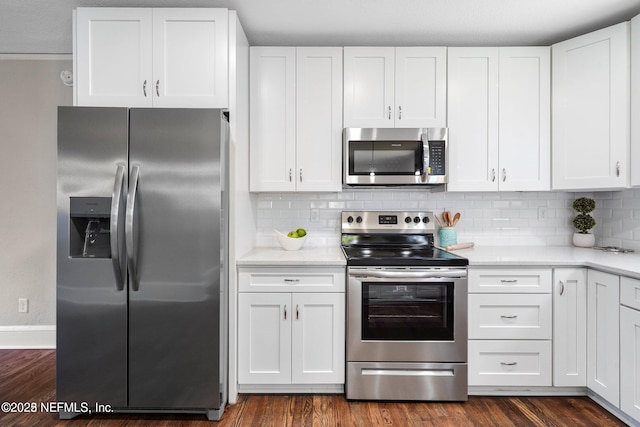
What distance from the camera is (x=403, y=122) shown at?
265cm

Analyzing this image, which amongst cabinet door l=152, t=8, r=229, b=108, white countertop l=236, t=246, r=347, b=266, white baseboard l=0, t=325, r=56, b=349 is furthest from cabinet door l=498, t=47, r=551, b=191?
white baseboard l=0, t=325, r=56, b=349

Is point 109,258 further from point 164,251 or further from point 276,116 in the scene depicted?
point 276,116

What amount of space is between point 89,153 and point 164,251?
672 mm

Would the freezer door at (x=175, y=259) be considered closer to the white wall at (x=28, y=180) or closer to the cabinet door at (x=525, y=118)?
the white wall at (x=28, y=180)

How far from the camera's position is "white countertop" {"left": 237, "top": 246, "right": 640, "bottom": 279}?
86.0 inches

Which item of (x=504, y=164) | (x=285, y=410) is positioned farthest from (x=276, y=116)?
(x=285, y=410)

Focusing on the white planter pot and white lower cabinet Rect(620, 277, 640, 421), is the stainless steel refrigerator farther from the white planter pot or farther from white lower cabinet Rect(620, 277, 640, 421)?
the white planter pot

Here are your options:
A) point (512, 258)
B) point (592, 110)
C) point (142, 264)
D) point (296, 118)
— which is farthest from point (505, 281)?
point (142, 264)

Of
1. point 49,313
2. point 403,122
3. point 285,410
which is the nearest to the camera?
point 285,410

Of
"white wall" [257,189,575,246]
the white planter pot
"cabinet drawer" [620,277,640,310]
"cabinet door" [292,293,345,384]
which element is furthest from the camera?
"white wall" [257,189,575,246]

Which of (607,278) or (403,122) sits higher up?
(403,122)

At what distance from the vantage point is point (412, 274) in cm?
222

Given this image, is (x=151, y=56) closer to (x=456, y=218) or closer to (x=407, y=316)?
(x=407, y=316)

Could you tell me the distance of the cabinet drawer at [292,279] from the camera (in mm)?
2283
